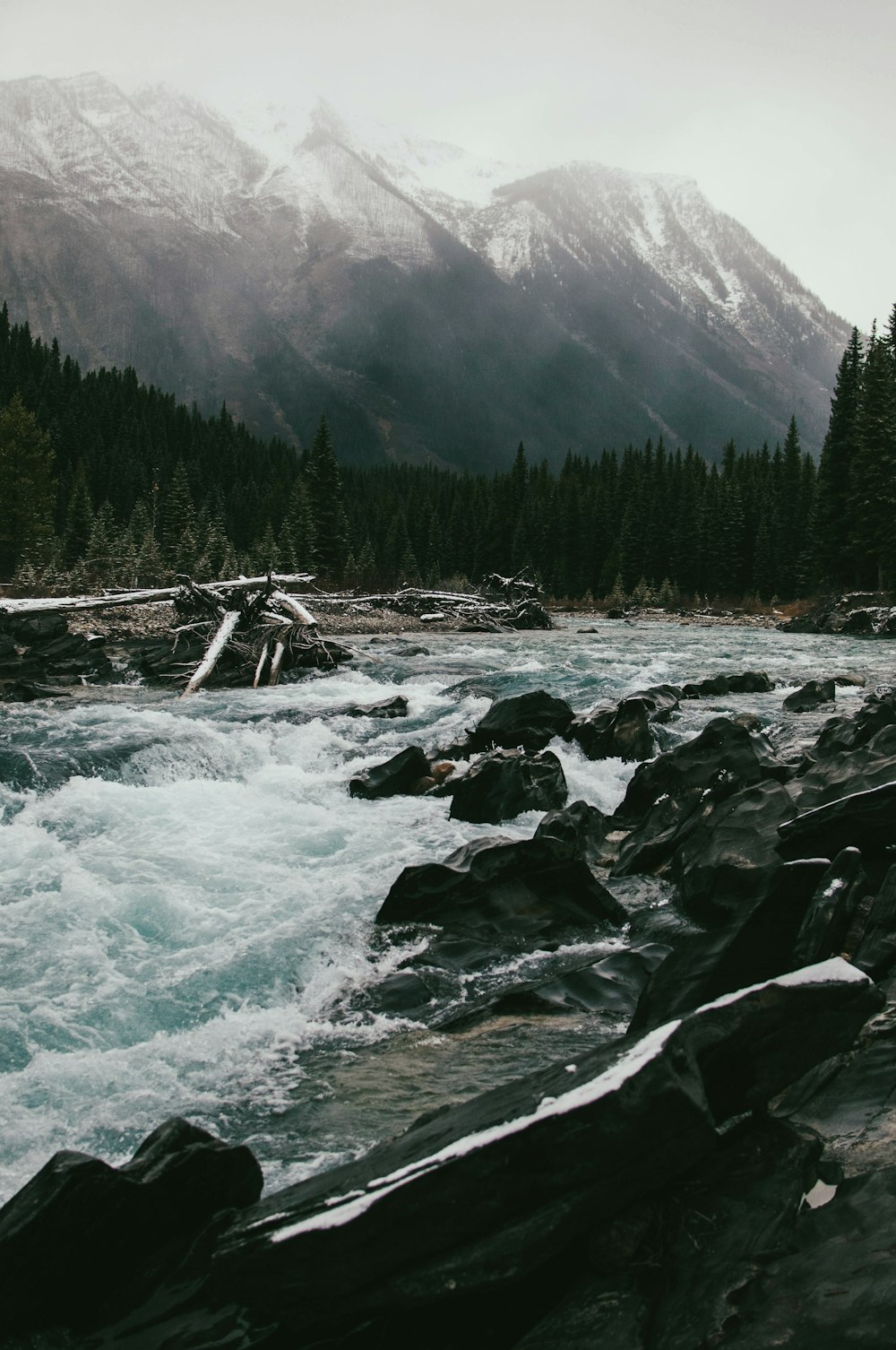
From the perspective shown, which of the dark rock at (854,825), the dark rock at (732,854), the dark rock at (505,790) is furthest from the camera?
the dark rock at (505,790)

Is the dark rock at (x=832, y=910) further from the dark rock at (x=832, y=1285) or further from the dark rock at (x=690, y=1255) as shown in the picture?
the dark rock at (x=832, y=1285)

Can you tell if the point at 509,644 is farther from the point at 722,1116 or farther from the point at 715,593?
the point at 715,593

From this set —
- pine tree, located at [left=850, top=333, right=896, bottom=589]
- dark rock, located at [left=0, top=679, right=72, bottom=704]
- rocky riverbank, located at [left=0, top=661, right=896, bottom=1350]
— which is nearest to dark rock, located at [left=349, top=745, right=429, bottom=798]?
rocky riverbank, located at [left=0, top=661, right=896, bottom=1350]

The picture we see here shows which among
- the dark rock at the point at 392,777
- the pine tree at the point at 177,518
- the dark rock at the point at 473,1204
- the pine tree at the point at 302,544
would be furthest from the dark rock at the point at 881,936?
the pine tree at the point at 177,518

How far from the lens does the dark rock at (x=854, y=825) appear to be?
23.7ft

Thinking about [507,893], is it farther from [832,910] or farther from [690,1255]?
[690,1255]

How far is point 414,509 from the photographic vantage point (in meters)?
112

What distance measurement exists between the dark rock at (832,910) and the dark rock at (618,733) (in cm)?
689

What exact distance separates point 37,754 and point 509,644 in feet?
68.0

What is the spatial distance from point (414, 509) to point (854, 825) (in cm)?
10734

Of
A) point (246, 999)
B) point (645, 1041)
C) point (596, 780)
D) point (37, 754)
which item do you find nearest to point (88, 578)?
point (37, 754)

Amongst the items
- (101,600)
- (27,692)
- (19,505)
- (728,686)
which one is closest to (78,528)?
(19,505)

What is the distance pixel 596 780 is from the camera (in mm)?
12438

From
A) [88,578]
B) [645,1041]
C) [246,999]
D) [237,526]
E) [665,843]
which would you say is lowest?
[246,999]
